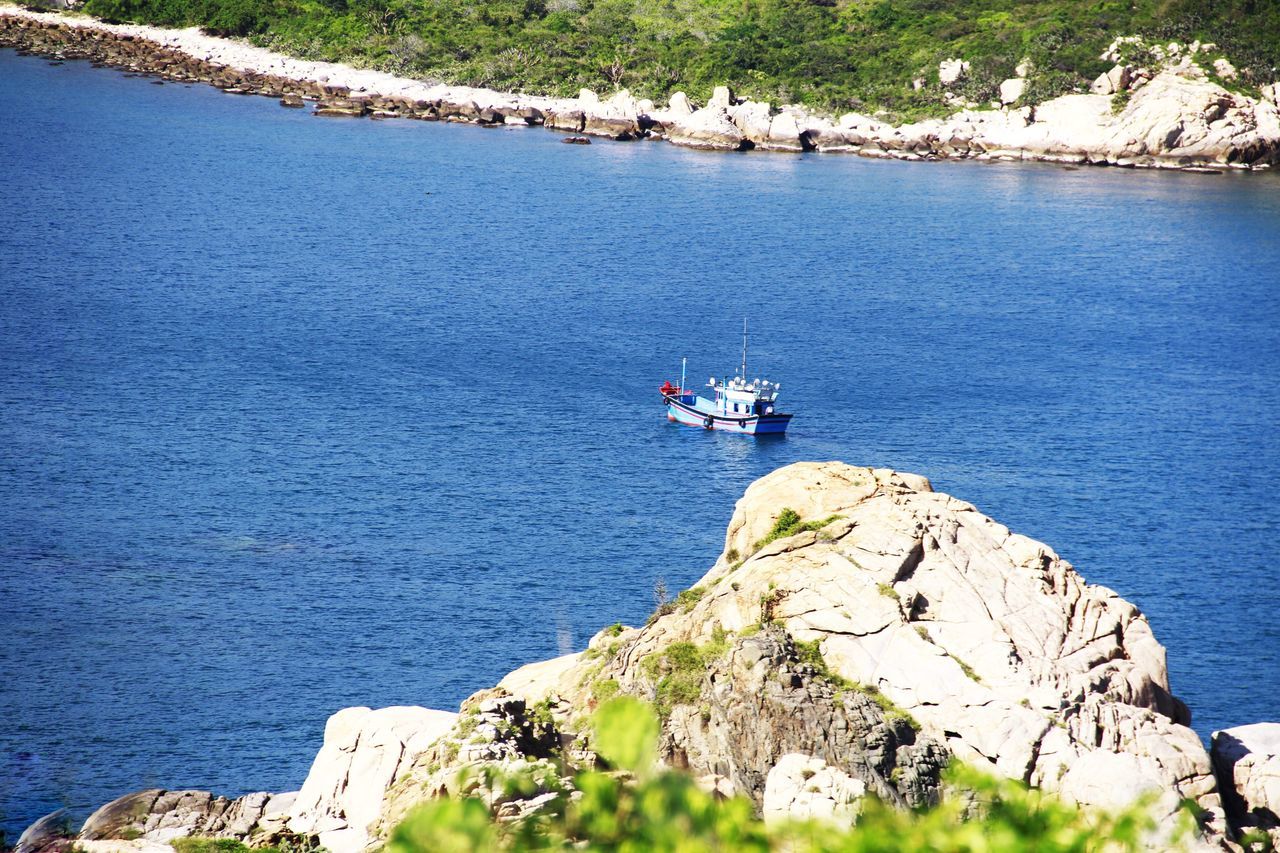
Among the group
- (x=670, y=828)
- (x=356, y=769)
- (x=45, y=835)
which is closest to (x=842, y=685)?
(x=356, y=769)

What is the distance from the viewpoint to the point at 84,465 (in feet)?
264

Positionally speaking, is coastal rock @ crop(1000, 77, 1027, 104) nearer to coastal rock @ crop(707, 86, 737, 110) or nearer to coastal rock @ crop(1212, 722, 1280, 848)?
coastal rock @ crop(707, 86, 737, 110)

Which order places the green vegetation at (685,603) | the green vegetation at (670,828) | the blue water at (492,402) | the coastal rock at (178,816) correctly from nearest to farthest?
the green vegetation at (670,828), the coastal rock at (178,816), the green vegetation at (685,603), the blue water at (492,402)

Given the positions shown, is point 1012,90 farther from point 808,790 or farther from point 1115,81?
point 808,790

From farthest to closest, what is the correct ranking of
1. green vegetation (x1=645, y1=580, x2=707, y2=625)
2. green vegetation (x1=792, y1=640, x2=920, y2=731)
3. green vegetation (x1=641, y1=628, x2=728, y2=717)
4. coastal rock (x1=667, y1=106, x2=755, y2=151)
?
coastal rock (x1=667, y1=106, x2=755, y2=151), green vegetation (x1=645, y1=580, x2=707, y2=625), green vegetation (x1=641, y1=628, x2=728, y2=717), green vegetation (x1=792, y1=640, x2=920, y2=731)

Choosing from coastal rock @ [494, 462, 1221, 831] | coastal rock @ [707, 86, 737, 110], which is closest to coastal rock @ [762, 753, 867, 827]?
coastal rock @ [494, 462, 1221, 831]

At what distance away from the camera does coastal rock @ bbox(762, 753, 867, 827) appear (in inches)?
1358

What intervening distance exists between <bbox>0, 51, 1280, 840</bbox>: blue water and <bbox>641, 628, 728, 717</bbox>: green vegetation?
16996mm

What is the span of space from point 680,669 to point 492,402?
55.8 m

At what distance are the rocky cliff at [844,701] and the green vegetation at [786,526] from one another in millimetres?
56

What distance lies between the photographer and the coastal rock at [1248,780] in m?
38.6

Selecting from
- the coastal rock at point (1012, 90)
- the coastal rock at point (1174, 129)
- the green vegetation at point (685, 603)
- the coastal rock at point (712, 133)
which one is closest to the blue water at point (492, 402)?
the coastal rock at point (1174, 129)

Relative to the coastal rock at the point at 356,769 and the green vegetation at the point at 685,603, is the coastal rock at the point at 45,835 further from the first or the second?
the green vegetation at the point at 685,603

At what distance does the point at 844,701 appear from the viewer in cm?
3766
